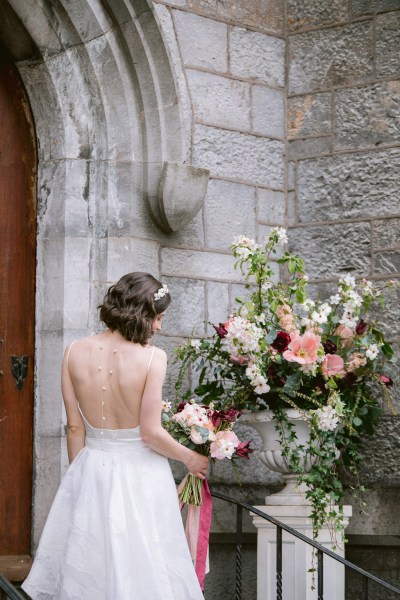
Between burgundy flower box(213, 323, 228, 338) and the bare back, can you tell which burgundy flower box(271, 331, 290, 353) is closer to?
burgundy flower box(213, 323, 228, 338)

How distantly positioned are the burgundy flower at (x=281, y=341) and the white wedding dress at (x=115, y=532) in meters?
0.91

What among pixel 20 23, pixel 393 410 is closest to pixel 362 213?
pixel 393 410

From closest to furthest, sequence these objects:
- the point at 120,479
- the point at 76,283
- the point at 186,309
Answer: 1. the point at 120,479
2. the point at 76,283
3. the point at 186,309

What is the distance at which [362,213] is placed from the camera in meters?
5.64

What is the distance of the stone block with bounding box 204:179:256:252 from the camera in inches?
221

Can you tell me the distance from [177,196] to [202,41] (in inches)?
34.9

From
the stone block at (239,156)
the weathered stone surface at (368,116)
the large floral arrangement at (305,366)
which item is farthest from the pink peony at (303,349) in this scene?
the weathered stone surface at (368,116)

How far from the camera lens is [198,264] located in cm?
555

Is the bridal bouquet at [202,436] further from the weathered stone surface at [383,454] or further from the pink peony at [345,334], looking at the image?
the weathered stone surface at [383,454]

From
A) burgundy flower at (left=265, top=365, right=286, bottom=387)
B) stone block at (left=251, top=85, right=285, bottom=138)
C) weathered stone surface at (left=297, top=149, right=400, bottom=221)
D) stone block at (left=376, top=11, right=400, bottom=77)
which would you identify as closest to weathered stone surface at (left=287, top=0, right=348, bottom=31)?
stone block at (left=376, top=11, right=400, bottom=77)

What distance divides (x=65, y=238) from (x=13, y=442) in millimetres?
965

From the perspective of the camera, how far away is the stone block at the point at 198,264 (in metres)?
5.47

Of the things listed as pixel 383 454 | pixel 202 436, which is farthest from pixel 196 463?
pixel 383 454

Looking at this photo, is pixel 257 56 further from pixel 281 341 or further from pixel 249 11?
pixel 281 341
